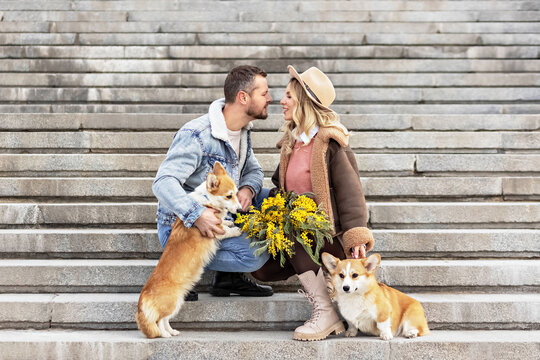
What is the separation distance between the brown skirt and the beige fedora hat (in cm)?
91

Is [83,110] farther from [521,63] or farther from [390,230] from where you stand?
[521,63]

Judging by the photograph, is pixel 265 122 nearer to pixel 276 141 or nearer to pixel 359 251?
pixel 276 141

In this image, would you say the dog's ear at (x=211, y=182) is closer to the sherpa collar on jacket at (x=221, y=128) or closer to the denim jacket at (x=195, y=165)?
the denim jacket at (x=195, y=165)

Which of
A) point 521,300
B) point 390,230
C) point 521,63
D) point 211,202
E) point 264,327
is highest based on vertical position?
point 521,63

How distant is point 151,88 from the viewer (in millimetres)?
6652

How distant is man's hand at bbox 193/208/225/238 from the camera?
11.0 feet

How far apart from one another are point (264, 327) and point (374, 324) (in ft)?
2.48

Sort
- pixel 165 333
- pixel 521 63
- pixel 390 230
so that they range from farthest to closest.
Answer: pixel 521 63 → pixel 390 230 → pixel 165 333

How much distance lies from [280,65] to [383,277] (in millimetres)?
3798

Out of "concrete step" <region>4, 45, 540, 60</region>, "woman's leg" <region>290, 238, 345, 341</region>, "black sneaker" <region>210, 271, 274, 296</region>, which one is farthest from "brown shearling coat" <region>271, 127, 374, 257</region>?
"concrete step" <region>4, 45, 540, 60</region>

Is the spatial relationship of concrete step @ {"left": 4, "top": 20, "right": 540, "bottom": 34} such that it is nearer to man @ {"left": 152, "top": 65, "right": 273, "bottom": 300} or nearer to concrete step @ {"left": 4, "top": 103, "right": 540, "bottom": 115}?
concrete step @ {"left": 4, "top": 103, "right": 540, "bottom": 115}

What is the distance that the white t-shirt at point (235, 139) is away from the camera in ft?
12.7

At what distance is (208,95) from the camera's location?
6.48 m

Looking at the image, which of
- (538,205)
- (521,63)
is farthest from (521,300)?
(521,63)
